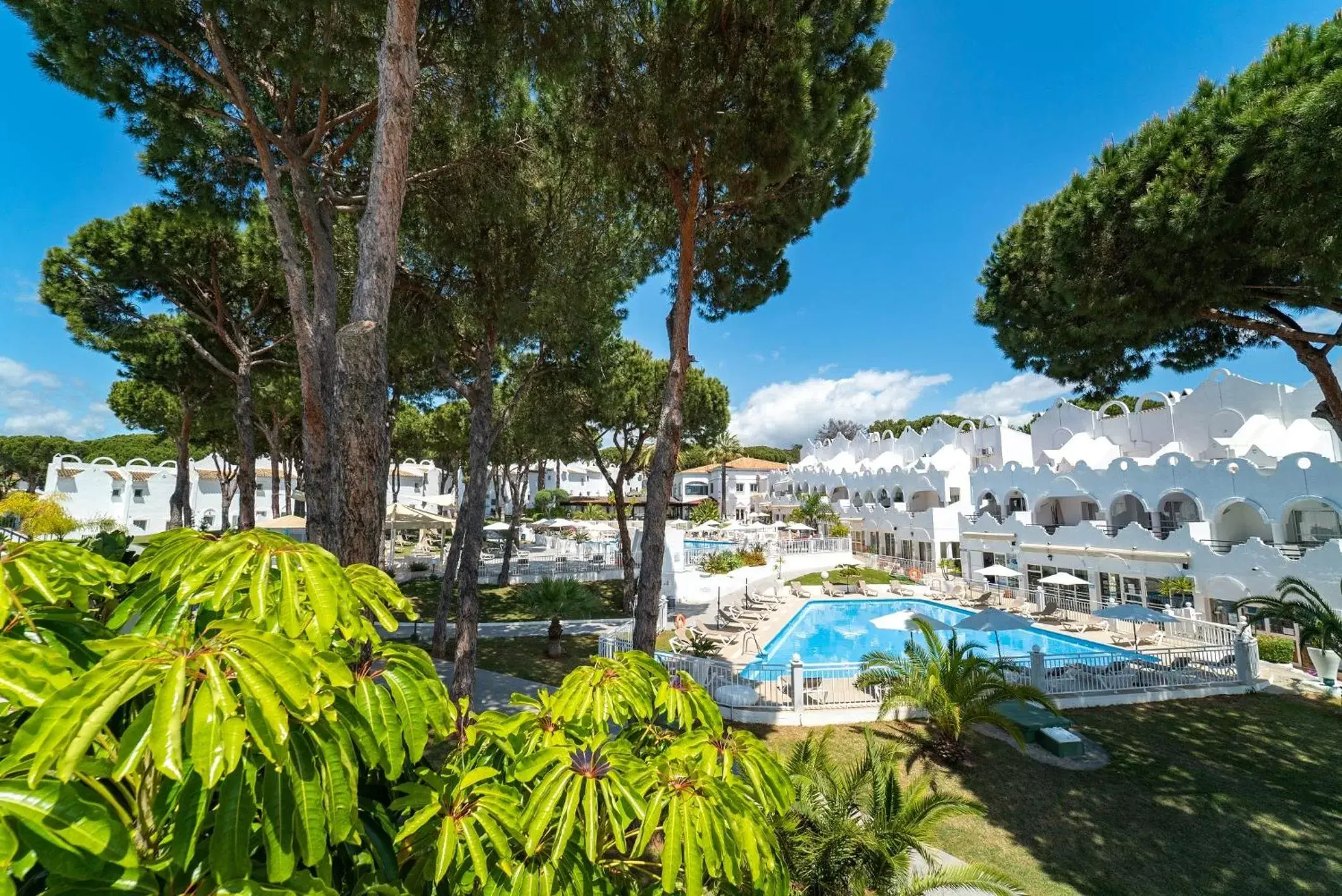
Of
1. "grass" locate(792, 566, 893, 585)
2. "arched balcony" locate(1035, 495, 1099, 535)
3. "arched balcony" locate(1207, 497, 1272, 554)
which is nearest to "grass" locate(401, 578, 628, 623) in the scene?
"grass" locate(792, 566, 893, 585)

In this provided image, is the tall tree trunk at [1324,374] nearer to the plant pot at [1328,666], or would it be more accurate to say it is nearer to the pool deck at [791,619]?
the plant pot at [1328,666]

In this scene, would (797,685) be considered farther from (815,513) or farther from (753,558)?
(815,513)

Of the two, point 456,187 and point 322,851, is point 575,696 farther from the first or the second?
point 456,187

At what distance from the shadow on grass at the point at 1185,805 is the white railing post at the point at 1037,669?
2.91ft

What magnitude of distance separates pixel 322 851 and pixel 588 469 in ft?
256

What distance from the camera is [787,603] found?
22.5 m

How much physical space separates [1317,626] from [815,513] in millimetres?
25612

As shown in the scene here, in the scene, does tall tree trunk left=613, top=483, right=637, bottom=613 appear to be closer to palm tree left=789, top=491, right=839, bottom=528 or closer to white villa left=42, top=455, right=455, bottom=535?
white villa left=42, top=455, right=455, bottom=535

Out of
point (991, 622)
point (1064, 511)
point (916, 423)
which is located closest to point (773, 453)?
point (916, 423)

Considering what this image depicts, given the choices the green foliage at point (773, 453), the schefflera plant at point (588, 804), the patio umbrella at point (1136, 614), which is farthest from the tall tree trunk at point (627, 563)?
the green foliage at point (773, 453)

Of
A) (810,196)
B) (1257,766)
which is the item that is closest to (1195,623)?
(1257,766)

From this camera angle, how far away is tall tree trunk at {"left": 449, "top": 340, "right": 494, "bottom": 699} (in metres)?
9.61

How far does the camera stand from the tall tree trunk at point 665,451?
7.90 meters

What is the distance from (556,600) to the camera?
48.1 ft
